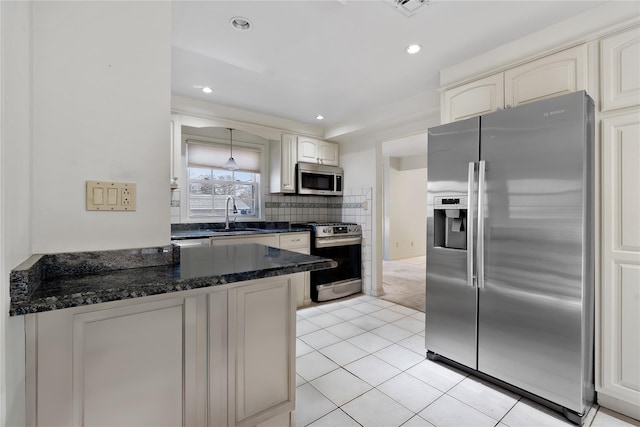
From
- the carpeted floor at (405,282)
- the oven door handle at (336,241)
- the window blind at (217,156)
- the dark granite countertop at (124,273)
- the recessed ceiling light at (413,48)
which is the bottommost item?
the carpeted floor at (405,282)

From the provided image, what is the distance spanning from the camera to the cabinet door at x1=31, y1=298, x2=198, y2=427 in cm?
91

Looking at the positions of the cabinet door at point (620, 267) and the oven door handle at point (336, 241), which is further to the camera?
the oven door handle at point (336, 241)

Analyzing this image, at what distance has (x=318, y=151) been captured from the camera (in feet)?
13.7

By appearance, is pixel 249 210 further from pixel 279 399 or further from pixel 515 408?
pixel 515 408

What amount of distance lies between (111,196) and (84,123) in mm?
284

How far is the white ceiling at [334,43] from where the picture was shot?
69.0 inches

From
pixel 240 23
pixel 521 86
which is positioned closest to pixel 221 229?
pixel 240 23

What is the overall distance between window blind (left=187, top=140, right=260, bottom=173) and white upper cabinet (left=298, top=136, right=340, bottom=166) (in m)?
0.64

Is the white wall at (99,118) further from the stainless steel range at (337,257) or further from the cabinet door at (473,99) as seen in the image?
the stainless steel range at (337,257)

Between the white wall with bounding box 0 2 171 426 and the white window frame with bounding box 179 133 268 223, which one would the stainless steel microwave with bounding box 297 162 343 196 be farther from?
the white wall with bounding box 0 2 171 426

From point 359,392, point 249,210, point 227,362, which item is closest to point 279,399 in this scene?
point 227,362

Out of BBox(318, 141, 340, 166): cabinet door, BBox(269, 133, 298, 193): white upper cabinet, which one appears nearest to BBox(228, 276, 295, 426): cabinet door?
BBox(269, 133, 298, 193): white upper cabinet

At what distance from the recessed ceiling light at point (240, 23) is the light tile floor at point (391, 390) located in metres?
2.37

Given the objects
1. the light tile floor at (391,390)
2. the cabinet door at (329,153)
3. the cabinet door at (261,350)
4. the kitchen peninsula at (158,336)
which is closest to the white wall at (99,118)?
the kitchen peninsula at (158,336)
